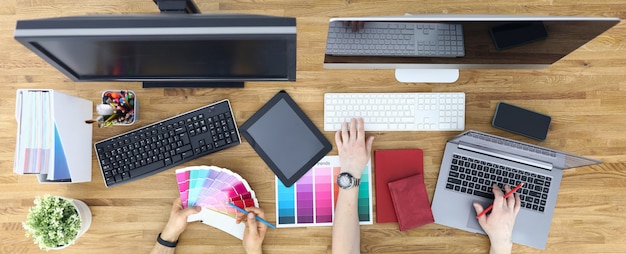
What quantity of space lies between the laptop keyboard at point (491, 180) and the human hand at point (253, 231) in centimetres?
58

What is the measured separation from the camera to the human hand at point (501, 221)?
125 cm

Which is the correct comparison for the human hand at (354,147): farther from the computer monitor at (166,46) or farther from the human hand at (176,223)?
the human hand at (176,223)

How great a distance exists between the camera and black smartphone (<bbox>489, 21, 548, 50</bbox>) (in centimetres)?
102

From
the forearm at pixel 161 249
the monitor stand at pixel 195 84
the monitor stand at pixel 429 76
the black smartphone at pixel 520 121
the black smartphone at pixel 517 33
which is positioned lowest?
the forearm at pixel 161 249

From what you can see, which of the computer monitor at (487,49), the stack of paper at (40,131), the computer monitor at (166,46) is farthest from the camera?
the stack of paper at (40,131)

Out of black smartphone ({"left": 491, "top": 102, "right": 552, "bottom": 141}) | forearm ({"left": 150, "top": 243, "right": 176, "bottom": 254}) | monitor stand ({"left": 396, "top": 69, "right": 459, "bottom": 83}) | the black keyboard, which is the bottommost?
forearm ({"left": 150, "top": 243, "right": 176, "bottom": 254})

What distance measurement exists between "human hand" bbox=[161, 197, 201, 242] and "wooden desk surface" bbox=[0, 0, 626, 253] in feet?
0.16

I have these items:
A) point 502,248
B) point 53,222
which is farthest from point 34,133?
point 502,248

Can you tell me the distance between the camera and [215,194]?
1.28m

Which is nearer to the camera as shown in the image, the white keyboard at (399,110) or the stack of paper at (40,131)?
the stack of paper at (40,131)

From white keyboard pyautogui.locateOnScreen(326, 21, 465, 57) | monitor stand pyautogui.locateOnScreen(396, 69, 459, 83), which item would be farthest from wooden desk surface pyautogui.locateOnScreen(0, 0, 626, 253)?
white keyboard pyautogui.locateOnScreen(326, 21, 465, 57)

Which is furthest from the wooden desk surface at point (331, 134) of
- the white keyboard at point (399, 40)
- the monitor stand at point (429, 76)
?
the white keyboard at point (399, 40)

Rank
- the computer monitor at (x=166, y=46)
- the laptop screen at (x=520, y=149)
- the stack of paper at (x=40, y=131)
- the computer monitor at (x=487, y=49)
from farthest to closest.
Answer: the laptop screen at (x=520, y=149) < the stack of paper at (x=40, y=131) < the computer monitor at (x=487, y=49) < the computer monitor at (x=166, y=46)

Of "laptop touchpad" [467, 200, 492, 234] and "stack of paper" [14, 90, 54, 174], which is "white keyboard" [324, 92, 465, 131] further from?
"stack of paper" [14, 90, 54, 174]
